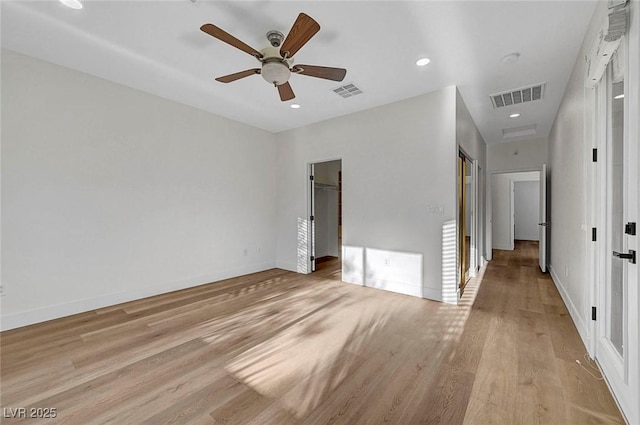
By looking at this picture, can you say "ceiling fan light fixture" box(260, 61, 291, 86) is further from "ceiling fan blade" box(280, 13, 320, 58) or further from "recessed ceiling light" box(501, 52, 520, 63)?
"recessed ceiling light" box(501, 52, 520, 63)

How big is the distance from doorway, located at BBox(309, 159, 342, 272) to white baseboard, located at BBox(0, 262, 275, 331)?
8.30ft

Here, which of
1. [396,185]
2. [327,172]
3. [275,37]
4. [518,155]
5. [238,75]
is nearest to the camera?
[275,37]

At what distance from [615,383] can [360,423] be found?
172 cm

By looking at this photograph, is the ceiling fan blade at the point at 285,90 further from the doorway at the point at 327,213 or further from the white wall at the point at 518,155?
the white wall at the point at 518,155

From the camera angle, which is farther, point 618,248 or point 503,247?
point 503,247

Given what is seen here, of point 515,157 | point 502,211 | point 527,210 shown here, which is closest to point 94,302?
point 515,157

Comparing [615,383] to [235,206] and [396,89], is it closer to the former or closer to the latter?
[396,89]

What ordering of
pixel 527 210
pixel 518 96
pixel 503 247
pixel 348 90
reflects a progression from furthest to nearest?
pixel 527 210 → pixel 503 247 → pixel 518 96 → pixel 348 90

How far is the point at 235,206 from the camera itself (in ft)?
16.1

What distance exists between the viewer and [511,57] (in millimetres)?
2824

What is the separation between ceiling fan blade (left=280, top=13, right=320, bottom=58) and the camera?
1855mm

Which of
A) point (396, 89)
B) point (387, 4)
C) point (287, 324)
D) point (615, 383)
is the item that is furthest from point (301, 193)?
point (615, 383)

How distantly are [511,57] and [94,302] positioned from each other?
5.59 m

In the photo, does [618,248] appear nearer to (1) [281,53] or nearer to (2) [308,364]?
(2) [308,364]
